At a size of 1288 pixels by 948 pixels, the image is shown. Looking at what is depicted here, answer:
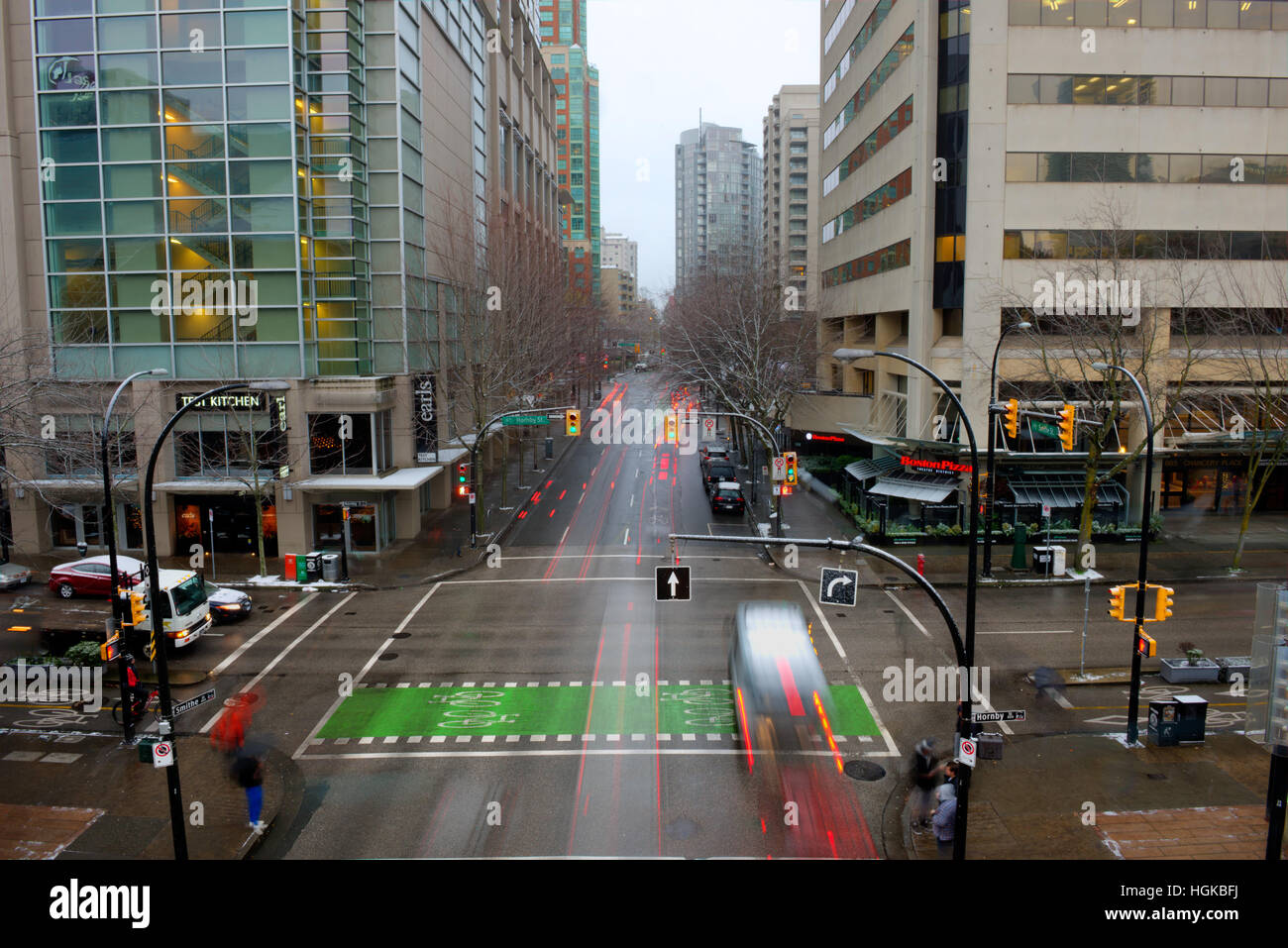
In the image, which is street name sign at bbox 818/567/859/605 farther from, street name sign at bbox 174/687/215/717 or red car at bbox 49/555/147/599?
red car at bbox 49/555/147/599

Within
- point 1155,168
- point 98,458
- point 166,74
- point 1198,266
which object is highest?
point 166,74

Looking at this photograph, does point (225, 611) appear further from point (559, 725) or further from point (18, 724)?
point (559, 725)

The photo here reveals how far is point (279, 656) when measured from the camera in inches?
897

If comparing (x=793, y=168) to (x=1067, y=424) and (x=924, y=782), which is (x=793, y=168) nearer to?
(x=1067, y=424)

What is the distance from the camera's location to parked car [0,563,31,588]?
93.4 feet

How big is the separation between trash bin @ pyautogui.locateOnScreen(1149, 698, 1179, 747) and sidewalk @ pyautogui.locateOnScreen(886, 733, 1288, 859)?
0.16m

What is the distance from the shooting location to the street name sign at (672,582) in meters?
17.7

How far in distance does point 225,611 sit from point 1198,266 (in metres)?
36.5

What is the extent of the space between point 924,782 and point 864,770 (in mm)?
2095

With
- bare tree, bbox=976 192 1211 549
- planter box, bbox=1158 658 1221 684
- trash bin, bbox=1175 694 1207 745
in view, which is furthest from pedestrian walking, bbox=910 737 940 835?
bare tree, bbox=976 192 1211 549

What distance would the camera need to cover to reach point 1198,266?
115ft
